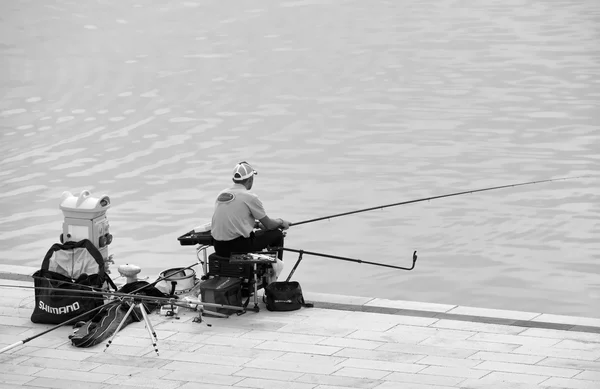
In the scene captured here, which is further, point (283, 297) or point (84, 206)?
point (84, 206)

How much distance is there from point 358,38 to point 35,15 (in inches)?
394

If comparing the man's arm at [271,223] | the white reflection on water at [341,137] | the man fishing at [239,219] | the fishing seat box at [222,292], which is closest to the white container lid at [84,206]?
the man fishing at [239,219]

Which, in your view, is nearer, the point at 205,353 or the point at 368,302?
the point at 205,353

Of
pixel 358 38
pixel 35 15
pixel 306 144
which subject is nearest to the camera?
pixel 306 144

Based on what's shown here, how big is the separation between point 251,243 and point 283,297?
0.50 m

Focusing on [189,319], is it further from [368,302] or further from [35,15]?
[35,15]

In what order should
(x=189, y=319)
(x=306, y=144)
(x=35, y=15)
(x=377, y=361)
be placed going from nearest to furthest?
(x=377, y=361), (x=189, y=319), (x=306, y=144), (x=35, y=15)

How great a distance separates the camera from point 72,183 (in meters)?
16.0

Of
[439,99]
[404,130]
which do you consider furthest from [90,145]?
[439,99]

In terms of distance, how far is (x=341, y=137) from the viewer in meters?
18.2

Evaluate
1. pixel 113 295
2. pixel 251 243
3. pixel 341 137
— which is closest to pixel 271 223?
pixel 251 243

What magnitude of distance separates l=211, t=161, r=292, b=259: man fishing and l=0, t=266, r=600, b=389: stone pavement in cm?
50

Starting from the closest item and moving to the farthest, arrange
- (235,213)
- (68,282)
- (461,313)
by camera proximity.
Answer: (68,282) → (461,313) → (235,213)

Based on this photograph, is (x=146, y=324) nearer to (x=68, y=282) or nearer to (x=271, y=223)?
(x=68, y=282)
